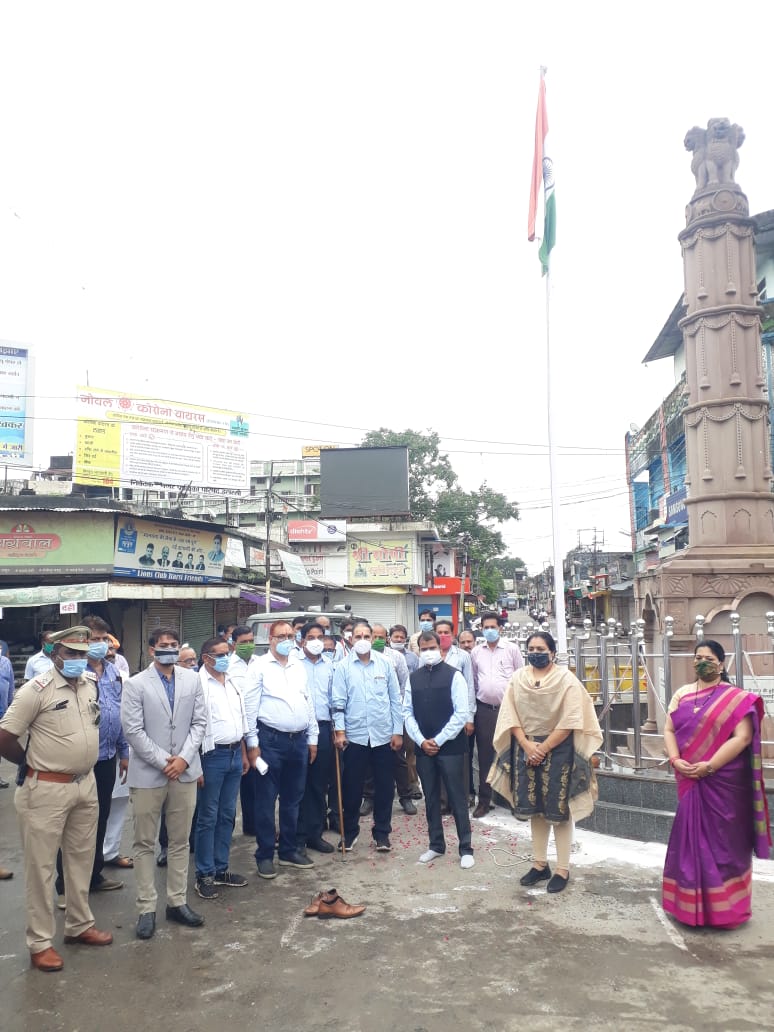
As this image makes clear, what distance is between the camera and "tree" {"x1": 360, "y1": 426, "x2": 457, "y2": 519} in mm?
37531

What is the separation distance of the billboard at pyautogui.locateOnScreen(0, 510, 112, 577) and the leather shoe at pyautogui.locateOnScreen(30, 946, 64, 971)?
47.7 ft

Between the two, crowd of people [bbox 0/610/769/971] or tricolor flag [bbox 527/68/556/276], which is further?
tricolor flag [bbox 527/68/556/276]

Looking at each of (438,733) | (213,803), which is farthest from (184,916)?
(438,733)

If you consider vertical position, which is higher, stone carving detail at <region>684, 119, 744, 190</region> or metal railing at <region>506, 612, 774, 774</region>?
stone carving detail at <region>684, 119, 744, 190</region>

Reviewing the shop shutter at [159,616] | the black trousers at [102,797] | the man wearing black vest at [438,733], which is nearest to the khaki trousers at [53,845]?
the black trousers at [102,797]

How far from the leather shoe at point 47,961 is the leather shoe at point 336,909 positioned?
1.49 metres

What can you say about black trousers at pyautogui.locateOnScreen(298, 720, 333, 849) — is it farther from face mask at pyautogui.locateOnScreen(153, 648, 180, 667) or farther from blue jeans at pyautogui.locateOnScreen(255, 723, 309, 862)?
face mask at pyautogui.locateOnScreen(153, 648, 180, 667)

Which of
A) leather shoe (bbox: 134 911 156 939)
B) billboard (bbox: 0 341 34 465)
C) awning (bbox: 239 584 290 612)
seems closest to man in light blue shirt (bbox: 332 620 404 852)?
leather shoe (bbox: 134 911 156 939)

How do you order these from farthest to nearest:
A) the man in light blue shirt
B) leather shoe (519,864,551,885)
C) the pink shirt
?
the pink shirt → the man in light blue shirt → leather shoe (519,864,551,885)

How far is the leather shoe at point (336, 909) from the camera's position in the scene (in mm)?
4816

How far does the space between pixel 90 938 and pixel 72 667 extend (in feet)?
5.02

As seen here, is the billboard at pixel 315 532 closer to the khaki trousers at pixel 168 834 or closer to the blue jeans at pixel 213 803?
the blue jeans at pixel 213 803

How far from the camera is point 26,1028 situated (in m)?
3.58

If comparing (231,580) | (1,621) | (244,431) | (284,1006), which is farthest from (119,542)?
(284,1006)
